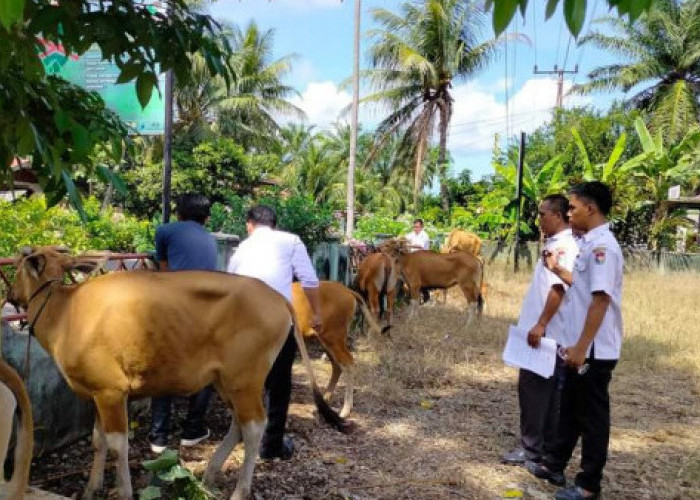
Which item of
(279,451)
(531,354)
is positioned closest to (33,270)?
(279,451)

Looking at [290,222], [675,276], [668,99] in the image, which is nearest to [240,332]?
[290,222]

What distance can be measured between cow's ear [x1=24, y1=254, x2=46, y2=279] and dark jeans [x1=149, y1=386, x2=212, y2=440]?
4.16 ft

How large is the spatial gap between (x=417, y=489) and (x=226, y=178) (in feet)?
62.1

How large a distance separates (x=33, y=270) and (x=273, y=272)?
1.48m

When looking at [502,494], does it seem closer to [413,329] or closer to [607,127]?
[413,329]

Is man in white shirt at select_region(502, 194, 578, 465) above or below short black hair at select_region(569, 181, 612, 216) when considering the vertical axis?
below

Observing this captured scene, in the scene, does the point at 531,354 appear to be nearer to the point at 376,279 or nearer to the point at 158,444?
the point at 158,444

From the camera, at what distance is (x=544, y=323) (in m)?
4.06

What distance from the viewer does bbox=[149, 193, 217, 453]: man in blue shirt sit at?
4375 millimetres

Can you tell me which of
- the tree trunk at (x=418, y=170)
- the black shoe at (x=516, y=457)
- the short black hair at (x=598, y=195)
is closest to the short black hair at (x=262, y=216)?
the short black hair at (x=598, y=195)

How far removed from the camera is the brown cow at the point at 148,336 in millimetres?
3326

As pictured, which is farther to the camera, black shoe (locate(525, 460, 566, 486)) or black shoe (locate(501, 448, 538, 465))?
black shoe (locate(501, 448, 538, 465))

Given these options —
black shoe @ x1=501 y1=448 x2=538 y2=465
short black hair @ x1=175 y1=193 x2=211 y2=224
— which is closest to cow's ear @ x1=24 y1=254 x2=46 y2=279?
short black hair @ x1=175 y1=193 x2=211 y2=224

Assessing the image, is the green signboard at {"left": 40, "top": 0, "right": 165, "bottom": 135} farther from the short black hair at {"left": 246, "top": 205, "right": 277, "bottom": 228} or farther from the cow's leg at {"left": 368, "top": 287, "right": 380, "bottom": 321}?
the short black hair at {"left": 246, "top": 205, "right": 277, "bottom": 228}
